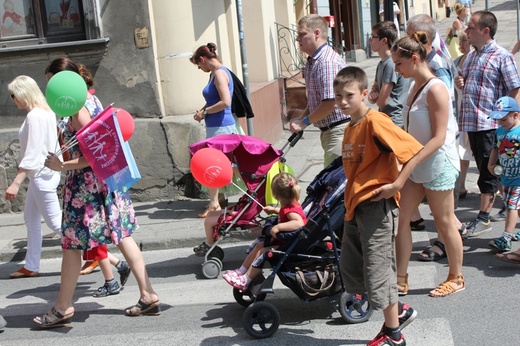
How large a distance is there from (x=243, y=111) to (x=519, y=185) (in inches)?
129

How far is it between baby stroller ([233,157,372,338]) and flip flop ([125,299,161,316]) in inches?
28.3

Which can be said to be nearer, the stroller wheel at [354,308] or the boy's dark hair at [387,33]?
the stroller wheel at [354,308]

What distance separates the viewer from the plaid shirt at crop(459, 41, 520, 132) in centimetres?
714

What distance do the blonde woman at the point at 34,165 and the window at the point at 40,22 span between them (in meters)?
2.87

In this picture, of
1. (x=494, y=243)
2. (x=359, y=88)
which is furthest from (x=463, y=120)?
(x=359, y=88)

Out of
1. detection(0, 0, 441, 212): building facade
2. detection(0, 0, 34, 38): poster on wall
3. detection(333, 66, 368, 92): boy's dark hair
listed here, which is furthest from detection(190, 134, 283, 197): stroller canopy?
detection(0, 0, 34, 38): poster on wall

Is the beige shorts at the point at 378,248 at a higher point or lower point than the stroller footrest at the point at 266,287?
higher

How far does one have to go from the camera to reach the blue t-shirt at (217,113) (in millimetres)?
8352

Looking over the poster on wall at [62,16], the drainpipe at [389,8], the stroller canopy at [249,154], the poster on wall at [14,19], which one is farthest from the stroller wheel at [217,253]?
the drainpipe at [389,8]

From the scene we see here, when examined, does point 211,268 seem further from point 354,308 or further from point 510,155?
point 510,155

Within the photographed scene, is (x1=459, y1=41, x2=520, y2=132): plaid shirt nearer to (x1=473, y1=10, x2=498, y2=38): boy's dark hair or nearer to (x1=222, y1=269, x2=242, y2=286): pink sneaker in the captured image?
(x1=473, y1=10, x2=498, y2=38): boy's dark hair

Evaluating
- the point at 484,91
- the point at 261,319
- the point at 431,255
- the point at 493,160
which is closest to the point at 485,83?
the point at 484,91

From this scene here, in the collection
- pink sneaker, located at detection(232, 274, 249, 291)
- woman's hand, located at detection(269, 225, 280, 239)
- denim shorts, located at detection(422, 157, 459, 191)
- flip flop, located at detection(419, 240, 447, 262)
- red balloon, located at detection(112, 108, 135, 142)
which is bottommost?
flip flop, located at detection(419, 240, 447, 262)

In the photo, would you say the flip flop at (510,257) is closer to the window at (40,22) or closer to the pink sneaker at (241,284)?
the pink sneaker at (241,284)
